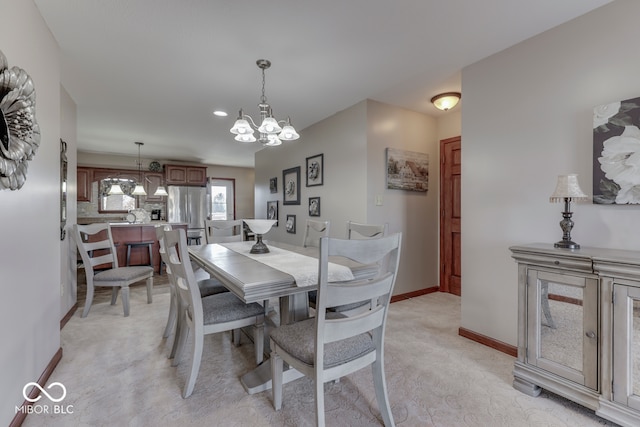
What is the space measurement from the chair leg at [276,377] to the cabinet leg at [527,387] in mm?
1442

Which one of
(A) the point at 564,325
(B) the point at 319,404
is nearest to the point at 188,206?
(B) the point at 319,404

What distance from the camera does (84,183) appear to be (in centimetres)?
606

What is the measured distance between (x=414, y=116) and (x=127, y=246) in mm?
4663

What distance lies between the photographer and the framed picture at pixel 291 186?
15.0 ft

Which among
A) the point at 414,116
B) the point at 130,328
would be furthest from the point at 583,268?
the point at 130,328

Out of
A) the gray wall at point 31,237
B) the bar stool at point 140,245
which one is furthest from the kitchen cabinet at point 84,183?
the gray wall at point 31,237

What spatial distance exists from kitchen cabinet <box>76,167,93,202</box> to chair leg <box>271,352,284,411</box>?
6.60 meters

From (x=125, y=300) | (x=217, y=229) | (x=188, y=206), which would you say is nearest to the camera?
(x=125, y=300)

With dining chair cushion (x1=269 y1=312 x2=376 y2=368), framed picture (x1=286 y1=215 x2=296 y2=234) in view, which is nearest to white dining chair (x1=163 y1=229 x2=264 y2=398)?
dining chair cushion (x1=269 y1=312 x2=376 y2=368)

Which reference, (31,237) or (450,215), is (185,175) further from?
(450,215)

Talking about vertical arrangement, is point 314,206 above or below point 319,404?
above

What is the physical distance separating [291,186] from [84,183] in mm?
4703

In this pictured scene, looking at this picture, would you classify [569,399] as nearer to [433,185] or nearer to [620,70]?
[620,70]

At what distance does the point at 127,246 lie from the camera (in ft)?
14.9
